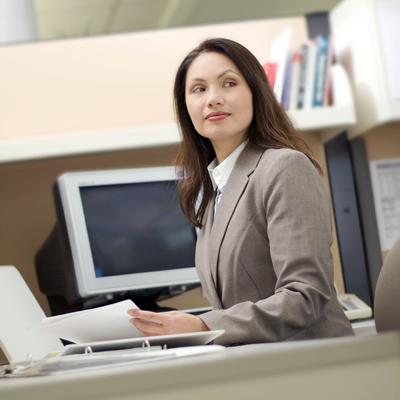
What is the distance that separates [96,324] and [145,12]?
85cm

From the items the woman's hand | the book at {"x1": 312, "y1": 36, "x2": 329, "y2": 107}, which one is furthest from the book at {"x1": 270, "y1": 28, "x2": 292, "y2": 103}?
the woman's hand

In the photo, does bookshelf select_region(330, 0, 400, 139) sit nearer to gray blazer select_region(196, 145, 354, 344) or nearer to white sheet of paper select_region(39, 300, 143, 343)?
gray blazer select_region(196, 145, 354, 344)

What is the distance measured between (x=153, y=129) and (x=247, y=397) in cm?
125

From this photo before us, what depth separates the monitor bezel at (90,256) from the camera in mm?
1401

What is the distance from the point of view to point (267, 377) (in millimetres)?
328

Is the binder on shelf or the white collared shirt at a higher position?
the white collared shirt

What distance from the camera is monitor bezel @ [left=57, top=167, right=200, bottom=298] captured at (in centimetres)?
140

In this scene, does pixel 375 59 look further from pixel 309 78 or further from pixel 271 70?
pixel 271 70

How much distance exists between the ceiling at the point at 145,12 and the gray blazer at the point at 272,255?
0.86 ft

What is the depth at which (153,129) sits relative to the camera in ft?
4.97

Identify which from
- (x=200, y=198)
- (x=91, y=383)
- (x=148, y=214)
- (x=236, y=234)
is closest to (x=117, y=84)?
(x=148, y=214)

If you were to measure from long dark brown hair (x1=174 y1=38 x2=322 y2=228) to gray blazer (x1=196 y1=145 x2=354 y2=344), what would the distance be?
0.21ft

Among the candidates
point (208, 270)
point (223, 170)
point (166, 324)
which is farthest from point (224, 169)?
point (166, 324)

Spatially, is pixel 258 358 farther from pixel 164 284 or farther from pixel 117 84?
pixel 117 84
